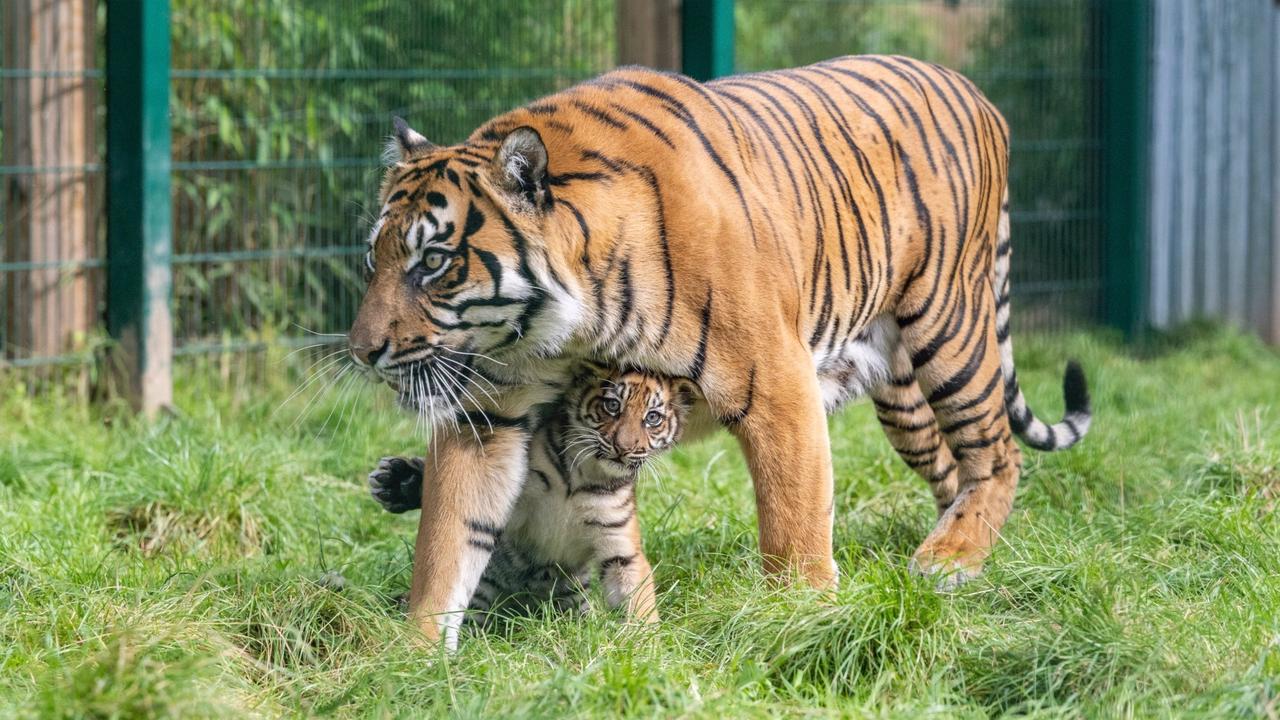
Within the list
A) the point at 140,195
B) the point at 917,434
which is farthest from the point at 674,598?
the point at 140,195

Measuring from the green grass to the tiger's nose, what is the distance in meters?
0.58

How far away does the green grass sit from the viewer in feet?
10.0

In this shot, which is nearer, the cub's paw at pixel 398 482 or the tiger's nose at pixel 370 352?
the tiger's nose at pixel 370 352

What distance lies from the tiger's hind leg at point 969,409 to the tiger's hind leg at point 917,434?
0.17ft

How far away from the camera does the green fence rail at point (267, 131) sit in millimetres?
6051

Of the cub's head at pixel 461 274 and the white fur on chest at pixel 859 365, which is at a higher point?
the cub's head at pixel 461 274

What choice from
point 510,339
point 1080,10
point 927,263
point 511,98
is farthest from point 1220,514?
point 1080,10

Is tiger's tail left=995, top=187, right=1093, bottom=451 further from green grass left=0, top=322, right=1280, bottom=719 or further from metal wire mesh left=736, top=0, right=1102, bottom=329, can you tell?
metal wire mesh left=736, top=0, right=1102, bottom=329

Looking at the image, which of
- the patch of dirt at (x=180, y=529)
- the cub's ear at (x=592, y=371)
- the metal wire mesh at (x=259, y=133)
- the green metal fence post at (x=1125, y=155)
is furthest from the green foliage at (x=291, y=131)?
the green metal fence post at (x=1125, y=155)

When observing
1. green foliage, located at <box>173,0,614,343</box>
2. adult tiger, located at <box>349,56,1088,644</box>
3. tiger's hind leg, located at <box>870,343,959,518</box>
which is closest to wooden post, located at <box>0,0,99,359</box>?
green foliage, located at <box>173,0,614,343</box>

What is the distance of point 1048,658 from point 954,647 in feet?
0.67

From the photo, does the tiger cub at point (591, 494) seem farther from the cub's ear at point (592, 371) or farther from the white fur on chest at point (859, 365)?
the white fur on chest at point (859, 365)

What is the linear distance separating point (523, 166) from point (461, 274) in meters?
0.26

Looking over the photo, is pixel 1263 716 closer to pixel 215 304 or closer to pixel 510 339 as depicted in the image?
pixel 510 339
